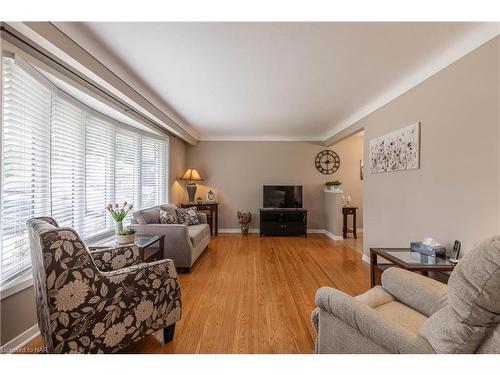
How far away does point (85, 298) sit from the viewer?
1.35 meters

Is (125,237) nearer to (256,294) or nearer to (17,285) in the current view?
(17,285)

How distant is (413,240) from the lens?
2645 millimetres

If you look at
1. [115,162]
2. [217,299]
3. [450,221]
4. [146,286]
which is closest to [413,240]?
[450,221]

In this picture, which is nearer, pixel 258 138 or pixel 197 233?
pixel 197 233

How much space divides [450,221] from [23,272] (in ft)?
12.1

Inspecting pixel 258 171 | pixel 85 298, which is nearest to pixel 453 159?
pixel 85 298

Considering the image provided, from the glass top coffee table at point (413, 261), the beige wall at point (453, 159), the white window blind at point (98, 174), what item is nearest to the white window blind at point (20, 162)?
the white window blind at point (98, 174)

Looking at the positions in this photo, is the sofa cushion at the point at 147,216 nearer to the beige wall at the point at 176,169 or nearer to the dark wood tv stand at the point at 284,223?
the beige wall at the point at 176,169

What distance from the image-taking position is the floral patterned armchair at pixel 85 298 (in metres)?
1.28

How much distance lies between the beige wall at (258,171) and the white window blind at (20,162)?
152 inches

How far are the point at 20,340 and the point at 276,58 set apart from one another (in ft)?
10.1

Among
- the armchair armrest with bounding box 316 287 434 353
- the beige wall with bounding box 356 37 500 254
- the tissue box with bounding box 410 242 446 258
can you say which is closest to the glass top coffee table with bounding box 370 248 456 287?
the tissue box with bounding box 410 242 446 258
